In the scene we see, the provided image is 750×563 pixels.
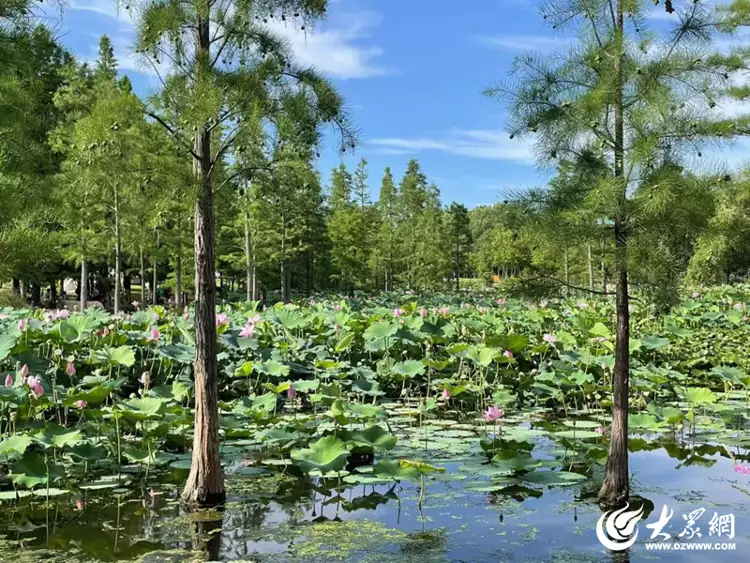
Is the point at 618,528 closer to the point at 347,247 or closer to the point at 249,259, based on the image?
the point at 249,259

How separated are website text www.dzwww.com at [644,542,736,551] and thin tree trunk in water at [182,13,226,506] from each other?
251 cm

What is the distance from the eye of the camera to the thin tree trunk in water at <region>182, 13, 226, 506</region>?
4113 millimetres

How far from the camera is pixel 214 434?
4.14 meters

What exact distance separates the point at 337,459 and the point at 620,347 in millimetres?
1880

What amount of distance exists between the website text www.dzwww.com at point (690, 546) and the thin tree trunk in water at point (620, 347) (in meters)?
0.48

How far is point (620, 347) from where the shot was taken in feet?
13.1

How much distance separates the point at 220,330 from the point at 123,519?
143 inches

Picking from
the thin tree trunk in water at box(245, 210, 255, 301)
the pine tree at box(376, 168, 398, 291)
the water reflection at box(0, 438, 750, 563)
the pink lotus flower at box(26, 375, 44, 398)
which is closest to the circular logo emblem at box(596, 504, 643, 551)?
the water reflection at box(0, 438, 750, 563)

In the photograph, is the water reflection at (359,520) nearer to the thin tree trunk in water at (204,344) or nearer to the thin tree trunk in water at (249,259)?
the thin tree trunk in water at (204,344)

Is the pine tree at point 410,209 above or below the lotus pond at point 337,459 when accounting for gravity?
above

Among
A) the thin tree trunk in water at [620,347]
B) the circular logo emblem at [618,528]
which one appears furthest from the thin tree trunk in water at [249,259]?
the circular logo emblem at [618,528]

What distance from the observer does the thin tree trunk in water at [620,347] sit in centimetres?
391

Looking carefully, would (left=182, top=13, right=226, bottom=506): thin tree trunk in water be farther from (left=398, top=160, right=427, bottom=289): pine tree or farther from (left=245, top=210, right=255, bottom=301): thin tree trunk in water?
(left=398, top=160, right=427, bottom=289): pine tree

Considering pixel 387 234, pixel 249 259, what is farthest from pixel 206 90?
pixel 387 234
